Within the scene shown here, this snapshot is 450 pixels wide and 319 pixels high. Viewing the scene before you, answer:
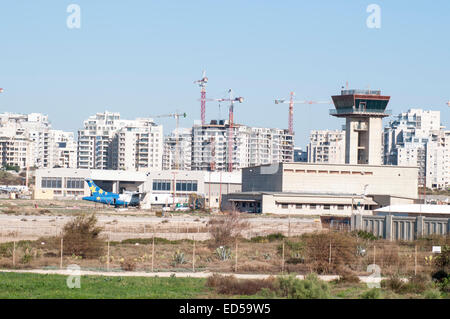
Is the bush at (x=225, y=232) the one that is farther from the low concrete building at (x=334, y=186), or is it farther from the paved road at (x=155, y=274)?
the low concrete building at (x=334, y=186)

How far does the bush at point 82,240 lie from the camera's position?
42.2 metres

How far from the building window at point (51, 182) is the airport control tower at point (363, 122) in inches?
2315

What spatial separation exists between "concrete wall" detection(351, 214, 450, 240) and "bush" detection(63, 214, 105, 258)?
22.6 meters

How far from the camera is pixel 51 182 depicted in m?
146

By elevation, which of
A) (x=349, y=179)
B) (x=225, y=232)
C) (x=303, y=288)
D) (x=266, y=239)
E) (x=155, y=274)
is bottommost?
(x=266, y=239)

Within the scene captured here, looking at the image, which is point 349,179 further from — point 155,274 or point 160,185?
point 155,274

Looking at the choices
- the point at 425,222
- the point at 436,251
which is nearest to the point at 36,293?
the point at 436,251

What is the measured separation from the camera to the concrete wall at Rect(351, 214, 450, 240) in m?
56.1

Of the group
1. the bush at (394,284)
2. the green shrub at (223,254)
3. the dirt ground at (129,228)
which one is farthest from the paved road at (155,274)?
the dirt ground at (129,228)

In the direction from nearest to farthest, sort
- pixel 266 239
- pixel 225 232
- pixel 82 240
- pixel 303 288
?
pixel 303 288 < pixel 82 240 < pixel 225 232 < pixel 266 239

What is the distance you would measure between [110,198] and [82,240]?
223ft

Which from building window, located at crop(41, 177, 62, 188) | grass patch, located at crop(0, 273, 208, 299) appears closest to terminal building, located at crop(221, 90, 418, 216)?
building window, located at crop(41, 177, 62, 188)

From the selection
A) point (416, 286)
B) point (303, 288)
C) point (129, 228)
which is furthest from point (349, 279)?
point (129, 228)
